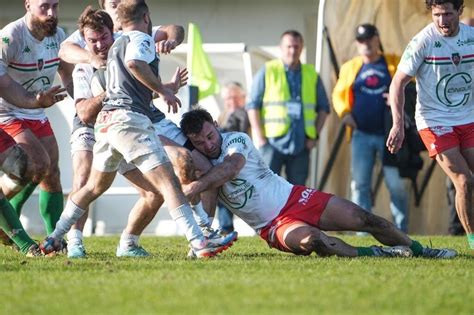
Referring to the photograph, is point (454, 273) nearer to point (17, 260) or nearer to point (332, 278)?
point (332, 278)

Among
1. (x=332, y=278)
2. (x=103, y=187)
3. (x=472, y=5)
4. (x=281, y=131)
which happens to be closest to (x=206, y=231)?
(x=103, y=187)

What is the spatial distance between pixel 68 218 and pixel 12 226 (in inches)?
32.5

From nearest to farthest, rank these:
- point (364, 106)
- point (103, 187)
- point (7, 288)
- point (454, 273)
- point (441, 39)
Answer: point (7, 288) < point (454, 273) < point (103, 187) < point (441, 39) < point (364, 106)

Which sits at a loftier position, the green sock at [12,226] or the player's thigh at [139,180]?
the player's thigh at [139,180]

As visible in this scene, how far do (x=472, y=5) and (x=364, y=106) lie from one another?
6.22 feet

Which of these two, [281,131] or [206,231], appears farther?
[281,131]

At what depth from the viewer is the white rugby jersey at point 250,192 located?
989cm

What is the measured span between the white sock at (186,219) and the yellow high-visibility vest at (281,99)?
20.2 feet

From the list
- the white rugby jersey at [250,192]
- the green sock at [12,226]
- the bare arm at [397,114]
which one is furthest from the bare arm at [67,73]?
Answer: the bare arm at [397,114]

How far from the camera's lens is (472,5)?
1561cm

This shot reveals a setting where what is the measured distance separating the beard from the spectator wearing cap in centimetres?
485

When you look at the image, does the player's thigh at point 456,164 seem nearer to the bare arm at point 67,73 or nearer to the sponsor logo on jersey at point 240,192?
the sponsor logo on jersey at point 240,192

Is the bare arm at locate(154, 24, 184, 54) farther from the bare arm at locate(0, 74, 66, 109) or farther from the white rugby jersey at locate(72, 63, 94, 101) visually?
the bare arm at locate(0, 74, 66, 109)

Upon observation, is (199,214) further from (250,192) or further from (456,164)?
(456,164)
